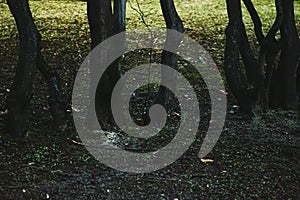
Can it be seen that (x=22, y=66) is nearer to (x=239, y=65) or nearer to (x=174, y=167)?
(x=174, y=167)

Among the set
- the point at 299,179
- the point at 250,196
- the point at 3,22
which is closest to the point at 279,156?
the point at 299,179

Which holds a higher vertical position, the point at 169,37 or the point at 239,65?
the point at 169,37

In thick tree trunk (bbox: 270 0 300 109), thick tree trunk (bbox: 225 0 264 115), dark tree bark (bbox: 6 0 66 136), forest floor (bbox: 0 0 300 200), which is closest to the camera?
forest floor (bbox: 0 0 300 200)

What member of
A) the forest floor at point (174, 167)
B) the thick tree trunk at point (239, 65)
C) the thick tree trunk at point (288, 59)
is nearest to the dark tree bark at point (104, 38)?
the forest floor at point (174, 167)

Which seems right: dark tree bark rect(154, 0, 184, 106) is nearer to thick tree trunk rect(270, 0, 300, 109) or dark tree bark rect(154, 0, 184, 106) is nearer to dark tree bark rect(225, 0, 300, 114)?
dark tree bark rect(225, 0, 300, 114)

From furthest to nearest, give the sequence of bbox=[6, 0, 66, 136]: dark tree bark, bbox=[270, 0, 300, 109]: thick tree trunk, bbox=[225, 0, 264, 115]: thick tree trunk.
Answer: bbox=[270, 0, 300, 109]: thick tree trunk, bbox=[225, 0, 264, 115]: thick tree trunk, bbox=[6, 0, 66, 136]: dark tree bark

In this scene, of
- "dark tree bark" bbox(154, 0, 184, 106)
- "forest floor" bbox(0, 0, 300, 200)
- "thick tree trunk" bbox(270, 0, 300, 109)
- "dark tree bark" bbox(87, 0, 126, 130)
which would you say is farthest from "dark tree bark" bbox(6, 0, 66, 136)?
"thick tree trunk" bbox(270, 0, 300, 109)

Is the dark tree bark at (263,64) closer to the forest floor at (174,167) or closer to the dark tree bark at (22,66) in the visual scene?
the forest floor at (174,167)

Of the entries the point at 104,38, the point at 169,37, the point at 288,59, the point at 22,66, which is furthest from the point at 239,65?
the point at 22,66

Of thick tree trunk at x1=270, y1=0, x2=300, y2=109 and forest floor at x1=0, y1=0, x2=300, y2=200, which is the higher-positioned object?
thick tree trunk at x1=270, y1=0, x2=300, y2=109

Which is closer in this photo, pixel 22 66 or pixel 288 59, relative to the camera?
pixel 22 66

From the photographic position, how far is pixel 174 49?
5.09m

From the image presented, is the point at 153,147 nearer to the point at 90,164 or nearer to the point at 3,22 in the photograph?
the point at 90,164

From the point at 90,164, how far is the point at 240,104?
193 centimetres
